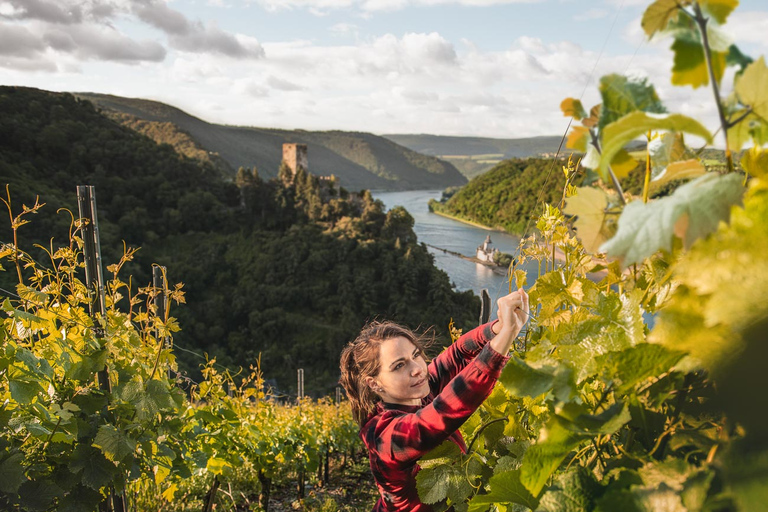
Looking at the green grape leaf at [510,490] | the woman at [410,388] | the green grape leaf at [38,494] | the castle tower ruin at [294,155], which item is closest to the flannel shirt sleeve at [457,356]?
the woman at [410,388]

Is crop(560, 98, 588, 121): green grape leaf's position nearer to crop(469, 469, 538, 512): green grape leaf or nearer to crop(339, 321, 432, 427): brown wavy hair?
crop(469, 469, 538, 512): green grape leaf

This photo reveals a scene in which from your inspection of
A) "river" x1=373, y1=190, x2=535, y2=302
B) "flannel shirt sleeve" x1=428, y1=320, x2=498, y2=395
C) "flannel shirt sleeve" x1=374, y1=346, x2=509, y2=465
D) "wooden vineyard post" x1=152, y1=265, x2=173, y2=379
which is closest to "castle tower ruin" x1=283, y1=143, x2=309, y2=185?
"river" x1=373, y1=190, x2=535, y2=302

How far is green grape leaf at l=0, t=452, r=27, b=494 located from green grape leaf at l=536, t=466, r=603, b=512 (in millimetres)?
1061

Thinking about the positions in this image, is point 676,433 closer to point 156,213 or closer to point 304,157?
point 156,213

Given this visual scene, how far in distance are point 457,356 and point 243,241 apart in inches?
1278

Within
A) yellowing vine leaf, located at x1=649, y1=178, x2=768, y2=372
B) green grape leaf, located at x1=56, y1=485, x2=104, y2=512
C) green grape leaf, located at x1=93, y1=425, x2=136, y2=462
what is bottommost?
green grape leaf, located at x1=56, y1=485, x2=104, y2=512

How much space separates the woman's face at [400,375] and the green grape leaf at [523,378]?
0.84 metres

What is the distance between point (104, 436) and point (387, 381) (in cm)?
63

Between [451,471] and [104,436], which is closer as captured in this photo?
[451,471]

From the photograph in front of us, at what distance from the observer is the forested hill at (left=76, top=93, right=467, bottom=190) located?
53562 mm

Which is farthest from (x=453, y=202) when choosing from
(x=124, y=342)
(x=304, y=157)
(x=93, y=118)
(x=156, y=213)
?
(x=124, y=342)

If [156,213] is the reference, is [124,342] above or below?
above

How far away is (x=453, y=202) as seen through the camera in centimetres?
3981

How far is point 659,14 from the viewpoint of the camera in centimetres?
29
